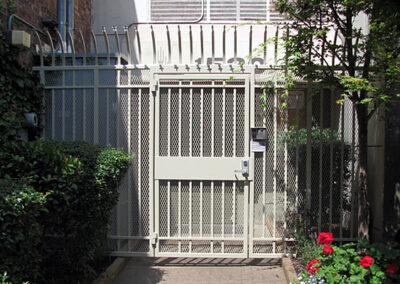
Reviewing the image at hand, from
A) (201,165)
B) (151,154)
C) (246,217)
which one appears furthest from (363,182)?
(151,154)

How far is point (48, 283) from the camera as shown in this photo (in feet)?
12.7

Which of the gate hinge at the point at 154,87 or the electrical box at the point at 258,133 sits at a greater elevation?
the gate hinge at the point at 154,87

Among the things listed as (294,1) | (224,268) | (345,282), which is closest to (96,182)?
(224,268)

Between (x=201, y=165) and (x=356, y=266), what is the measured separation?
2.15m

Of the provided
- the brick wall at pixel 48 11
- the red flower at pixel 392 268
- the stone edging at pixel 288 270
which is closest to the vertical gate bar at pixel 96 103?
the brick wall at pixel 48 11

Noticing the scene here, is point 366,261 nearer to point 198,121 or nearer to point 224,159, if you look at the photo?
point 224,159

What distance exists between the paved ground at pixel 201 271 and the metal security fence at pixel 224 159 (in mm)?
174

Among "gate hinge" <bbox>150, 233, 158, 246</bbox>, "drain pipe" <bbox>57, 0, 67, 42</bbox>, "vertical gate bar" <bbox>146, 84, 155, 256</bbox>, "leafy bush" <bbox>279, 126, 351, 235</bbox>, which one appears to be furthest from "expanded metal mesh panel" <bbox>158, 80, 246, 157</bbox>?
"drain pipe" <bbox>57, 0, 67, 42</bbox>

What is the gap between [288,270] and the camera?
4.55 m

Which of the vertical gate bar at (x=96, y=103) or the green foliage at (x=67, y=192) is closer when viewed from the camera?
the green foliage at (x=67, y=192)

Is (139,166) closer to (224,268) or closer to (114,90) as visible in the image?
(114,90)

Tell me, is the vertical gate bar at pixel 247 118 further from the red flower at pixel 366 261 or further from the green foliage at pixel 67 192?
the red flower at pixel 366 261

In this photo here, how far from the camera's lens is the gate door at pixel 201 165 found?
4914 millimetres

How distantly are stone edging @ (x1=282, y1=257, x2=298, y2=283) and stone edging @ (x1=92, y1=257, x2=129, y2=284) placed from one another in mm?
2032
